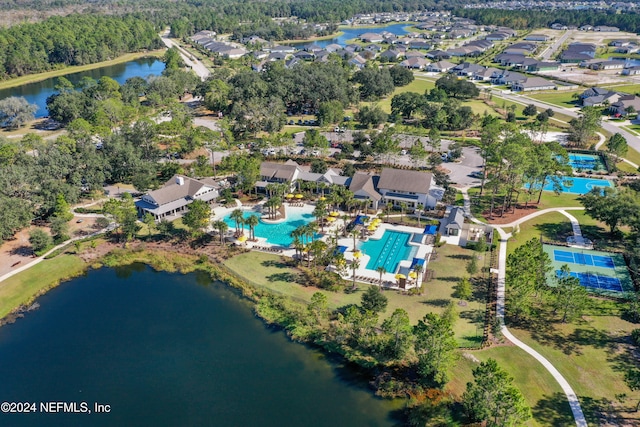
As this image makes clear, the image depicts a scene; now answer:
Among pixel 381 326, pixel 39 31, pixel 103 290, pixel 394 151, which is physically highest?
pixel 39 31

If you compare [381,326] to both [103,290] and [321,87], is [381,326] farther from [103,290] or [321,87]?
[321,87]

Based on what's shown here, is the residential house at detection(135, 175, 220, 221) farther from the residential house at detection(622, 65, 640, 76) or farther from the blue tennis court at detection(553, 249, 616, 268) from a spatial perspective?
the residential house at detection(622, 65, 640, 76)

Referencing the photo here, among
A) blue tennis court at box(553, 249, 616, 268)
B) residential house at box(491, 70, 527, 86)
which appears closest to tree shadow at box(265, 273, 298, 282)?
blue tennis court at box(553, 249, 616, 268)

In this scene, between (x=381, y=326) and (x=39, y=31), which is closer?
(x=381, y=326)

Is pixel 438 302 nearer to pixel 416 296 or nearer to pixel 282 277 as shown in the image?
pixel 416 296

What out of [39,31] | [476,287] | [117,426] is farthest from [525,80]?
[39,31]

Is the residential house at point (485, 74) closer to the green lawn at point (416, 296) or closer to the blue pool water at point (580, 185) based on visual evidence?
the blue pool water at point (580, 185)

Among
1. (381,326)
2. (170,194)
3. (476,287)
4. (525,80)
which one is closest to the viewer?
(381,326)
